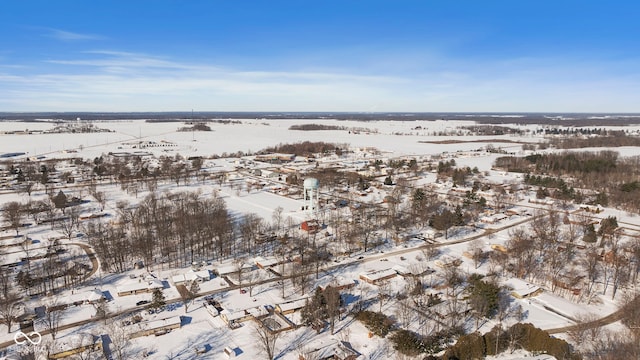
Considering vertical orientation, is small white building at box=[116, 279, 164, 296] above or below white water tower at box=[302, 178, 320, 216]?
below

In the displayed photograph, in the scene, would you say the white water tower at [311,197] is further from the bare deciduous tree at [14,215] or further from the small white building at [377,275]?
the bare deciduous tree at [14,215]

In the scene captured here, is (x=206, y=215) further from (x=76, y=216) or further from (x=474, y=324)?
(x=474, y=324)

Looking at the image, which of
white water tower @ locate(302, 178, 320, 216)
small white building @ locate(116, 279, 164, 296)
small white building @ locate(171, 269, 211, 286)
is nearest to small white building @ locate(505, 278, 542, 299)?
small white building @ locate(171, 269, 211, 286)

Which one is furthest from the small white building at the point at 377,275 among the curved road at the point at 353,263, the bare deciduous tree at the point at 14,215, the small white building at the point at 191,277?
the bare deciduous tree at the point at 14,215

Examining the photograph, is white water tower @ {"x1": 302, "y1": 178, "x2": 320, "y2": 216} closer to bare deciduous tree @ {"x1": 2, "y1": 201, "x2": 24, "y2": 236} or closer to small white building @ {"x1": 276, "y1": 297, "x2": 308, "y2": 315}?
small white building @ {"x1": 276, "y1": 297, "x2": 308, "y2": 315}

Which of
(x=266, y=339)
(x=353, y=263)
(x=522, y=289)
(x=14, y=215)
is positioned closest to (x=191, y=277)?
(x=266, y=339)

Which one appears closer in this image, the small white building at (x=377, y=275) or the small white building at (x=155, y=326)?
the small white building at (x=155, y=326)

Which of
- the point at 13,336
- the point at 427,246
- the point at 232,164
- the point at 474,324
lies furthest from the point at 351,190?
the point at 13,336

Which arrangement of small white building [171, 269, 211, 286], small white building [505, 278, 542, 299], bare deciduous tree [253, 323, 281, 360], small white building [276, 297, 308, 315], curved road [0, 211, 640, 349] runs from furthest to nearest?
small white building [171, 269, 211, 286], small white building [505, 278, 542, 299], small white building [276, 297, 308, 315], curved road [0, 211, 640, 349], bare deciduous tree [253, 323, 281, 360]

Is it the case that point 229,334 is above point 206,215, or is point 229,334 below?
below

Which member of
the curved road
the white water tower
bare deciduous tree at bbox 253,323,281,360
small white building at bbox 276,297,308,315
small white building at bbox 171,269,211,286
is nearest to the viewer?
bare deciduous tree at bbox 253,323,281,360

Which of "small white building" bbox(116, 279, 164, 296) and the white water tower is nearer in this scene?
"small white building" bbox(116, 279, 164, 296)
